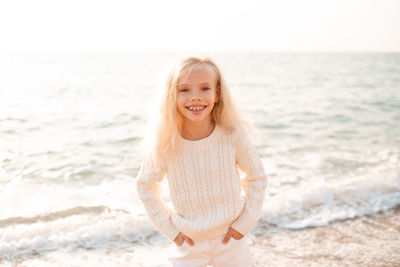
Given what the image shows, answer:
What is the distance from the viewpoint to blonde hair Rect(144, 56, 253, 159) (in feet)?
6.74

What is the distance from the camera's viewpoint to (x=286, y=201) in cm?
462

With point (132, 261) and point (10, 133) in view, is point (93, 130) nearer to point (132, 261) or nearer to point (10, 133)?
point (10, 133)

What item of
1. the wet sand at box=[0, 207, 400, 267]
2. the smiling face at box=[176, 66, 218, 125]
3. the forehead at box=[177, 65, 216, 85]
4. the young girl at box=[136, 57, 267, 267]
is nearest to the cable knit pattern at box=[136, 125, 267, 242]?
the young girl at box=[136, 57, 267, 267]

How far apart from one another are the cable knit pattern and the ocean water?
1.01ft

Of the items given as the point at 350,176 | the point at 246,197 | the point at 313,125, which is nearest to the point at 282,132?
the point at 313,125

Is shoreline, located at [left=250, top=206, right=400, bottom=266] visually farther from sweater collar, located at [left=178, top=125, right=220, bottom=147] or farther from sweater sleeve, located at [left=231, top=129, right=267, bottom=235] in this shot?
sweater collar, located at [left=178, top=125, right=220, bottom=147]

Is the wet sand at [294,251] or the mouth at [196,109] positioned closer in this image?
the mouth at [196,109]

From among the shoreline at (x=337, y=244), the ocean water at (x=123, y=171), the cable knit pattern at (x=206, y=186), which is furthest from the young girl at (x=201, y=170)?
the shoreline at (x=337, y=244)

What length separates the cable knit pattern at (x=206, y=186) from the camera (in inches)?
82.0

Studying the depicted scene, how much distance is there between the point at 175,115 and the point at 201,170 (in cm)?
35

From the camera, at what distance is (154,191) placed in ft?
7.16

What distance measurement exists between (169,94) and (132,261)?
1.96m

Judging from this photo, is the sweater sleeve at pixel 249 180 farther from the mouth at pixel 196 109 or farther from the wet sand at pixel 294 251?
the wet sand at pixel 294 251

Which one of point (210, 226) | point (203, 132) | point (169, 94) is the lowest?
point (210, 226)
